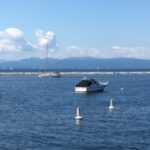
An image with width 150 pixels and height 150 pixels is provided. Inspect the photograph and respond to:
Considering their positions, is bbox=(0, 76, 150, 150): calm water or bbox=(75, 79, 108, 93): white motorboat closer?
bbox=(0, 76, 150, 150): calm water

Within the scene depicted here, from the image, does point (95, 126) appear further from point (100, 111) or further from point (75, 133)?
point (100, 111)

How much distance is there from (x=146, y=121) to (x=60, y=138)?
13.8 metres

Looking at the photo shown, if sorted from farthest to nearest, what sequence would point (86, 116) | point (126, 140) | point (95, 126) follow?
point (86, 116), point (95, 126), point (126, 140)

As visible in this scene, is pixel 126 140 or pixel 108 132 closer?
pixel 126 140

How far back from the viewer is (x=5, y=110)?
253ft

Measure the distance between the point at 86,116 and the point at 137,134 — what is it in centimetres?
1698

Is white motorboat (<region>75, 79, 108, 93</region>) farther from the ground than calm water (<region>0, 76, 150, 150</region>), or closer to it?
farther from the ground

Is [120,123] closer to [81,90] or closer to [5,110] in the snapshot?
[5,110]

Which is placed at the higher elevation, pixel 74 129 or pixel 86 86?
pixel 86 86

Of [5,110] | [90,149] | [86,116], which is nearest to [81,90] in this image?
[5,110]

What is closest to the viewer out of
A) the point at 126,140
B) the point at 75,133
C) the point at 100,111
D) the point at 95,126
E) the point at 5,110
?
the point at 126,140

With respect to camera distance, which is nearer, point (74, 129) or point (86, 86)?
point (74, 129)

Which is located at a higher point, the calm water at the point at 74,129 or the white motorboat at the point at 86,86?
the white motorboat at the point at 86,86

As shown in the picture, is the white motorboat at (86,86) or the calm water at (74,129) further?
the white motorboat at (86,86)
